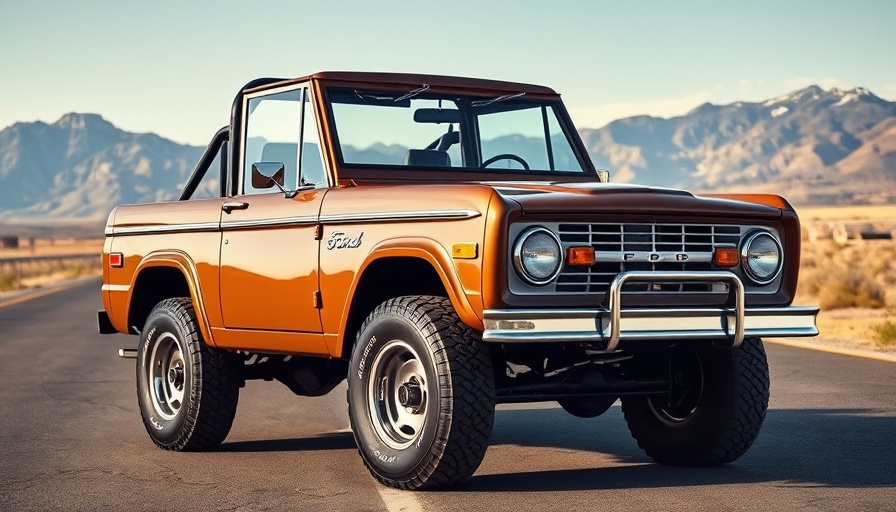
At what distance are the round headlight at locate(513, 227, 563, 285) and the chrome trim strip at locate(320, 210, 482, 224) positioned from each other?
0.27 m

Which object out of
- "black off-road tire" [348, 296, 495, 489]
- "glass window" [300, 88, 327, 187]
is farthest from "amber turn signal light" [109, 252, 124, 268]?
"black off-road tire" [348, 296, 495, 489]

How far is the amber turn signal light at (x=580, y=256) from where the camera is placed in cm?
678

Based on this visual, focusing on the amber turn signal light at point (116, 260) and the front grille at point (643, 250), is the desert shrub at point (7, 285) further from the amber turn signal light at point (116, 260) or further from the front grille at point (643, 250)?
the front grille at point (643, 250)

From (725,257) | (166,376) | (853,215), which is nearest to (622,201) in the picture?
(725,257)

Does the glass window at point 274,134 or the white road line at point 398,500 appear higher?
the glass window at point 274,134

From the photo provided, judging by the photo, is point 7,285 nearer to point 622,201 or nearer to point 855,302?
point 855,302

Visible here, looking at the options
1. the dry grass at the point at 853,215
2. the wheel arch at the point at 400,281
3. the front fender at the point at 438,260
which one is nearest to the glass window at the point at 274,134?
the wheel arch at the point at 400,281

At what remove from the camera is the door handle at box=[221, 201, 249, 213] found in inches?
330

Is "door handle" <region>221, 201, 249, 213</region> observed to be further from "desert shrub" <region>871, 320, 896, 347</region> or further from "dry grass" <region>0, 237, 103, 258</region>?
"dry grass" <region>0, 237, 103, 258</region>

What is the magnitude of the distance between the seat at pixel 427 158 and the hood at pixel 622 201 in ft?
3.76

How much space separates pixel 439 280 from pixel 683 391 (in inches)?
68.0

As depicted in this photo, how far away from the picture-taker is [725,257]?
287 inches

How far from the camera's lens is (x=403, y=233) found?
7.05m

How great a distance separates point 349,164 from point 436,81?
1095mm
